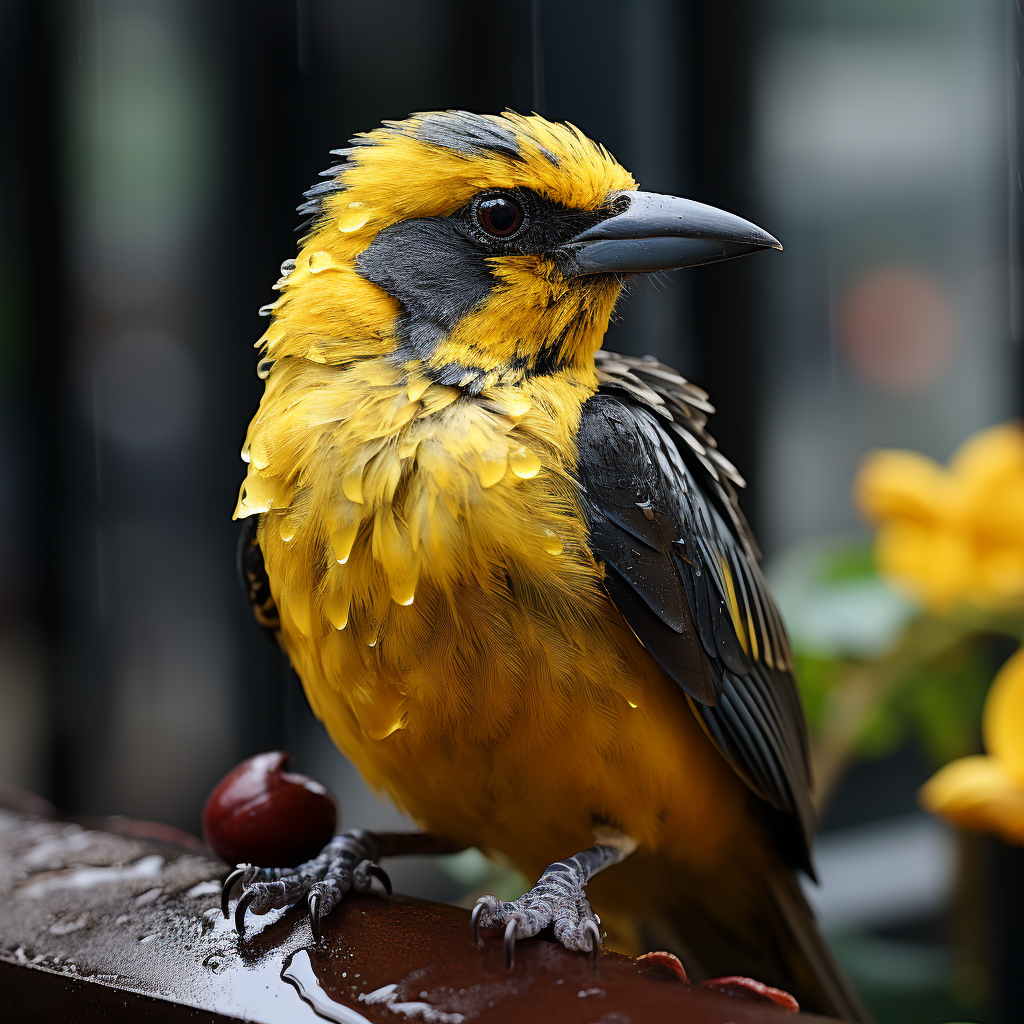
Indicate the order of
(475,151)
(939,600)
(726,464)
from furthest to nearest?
(939,600) → (726,464) → (475,151)

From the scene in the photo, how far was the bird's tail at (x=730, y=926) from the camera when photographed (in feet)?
4.45

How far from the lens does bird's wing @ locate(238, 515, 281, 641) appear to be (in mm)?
1209

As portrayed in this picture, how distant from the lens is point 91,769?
3846mm

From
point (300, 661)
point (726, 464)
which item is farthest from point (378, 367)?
point (726, 464)

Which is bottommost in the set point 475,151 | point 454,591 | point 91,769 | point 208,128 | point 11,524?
point 91,769

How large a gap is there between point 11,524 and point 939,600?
3.29m

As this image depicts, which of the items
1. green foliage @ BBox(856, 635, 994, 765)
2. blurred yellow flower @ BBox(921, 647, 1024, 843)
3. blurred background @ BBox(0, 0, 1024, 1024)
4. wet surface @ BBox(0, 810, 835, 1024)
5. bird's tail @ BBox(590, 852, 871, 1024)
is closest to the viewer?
wet surface @ BBox(0, 810, 835, 1024)

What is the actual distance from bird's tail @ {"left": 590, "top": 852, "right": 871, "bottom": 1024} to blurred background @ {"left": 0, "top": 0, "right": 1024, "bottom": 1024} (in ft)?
1.04

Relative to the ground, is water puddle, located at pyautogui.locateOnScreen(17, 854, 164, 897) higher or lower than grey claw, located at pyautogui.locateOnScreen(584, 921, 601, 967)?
lower

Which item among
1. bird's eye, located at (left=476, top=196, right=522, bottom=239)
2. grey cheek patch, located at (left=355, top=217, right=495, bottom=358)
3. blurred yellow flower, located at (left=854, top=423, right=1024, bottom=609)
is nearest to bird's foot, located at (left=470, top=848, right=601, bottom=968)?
grey cheek patch, located at (left=355, top=217, right=495, bottom=358)

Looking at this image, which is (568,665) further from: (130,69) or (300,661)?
(130,69)

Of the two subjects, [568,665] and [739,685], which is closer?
[568,665]

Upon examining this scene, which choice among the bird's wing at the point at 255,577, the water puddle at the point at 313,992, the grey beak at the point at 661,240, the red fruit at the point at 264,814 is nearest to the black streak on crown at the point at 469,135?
the grey beak at the point at 661,240

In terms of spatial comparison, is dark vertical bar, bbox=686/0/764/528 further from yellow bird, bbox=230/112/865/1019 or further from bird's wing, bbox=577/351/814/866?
yellow bird, bbox=230/112/865/1019
